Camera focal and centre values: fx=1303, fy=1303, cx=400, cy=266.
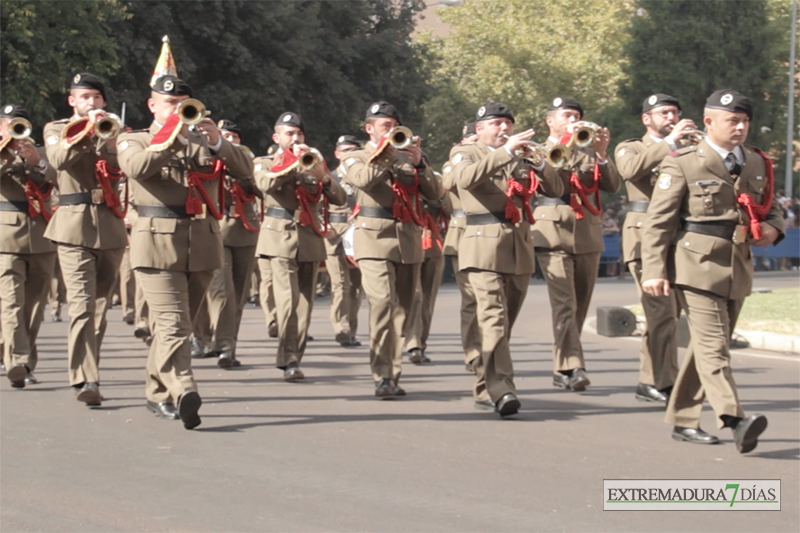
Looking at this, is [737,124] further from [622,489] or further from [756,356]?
[756,356]

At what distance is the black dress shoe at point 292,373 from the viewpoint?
10.8 meters

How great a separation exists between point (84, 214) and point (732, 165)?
451 cm

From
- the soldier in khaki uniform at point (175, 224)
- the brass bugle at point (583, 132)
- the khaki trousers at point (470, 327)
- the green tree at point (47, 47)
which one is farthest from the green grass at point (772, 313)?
the green tree at point (47, 47)

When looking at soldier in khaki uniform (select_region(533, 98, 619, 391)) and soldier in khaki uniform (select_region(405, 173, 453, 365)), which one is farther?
soldier in khaki uniform (select_region(405, 173, 453, 365))

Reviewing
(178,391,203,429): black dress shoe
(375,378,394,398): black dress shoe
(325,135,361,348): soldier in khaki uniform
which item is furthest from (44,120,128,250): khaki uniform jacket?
(325,135,361,348): soldier in khaki uniform

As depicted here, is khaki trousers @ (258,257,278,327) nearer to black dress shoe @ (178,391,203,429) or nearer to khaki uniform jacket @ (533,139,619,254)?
khaki uniform jacket @ (533,139,619,254)

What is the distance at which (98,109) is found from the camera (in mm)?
8953

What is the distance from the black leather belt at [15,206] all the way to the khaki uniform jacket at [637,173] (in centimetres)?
470

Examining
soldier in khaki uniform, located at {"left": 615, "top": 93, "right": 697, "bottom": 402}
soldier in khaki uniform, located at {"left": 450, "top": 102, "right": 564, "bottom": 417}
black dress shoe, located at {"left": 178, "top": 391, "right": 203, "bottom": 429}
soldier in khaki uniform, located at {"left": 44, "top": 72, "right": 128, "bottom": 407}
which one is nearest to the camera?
black dress shoe, located at {"left": 178, "top": 391, "right": 203, "bottom": 429}

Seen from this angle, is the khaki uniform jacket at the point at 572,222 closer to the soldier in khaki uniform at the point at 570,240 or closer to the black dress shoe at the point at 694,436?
the soldier in khaki uniform at the point at 570,240

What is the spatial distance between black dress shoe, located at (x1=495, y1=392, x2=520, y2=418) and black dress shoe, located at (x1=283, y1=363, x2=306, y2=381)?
2.58 m

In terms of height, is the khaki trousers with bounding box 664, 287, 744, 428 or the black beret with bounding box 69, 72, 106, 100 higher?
the black beret with bounding box 69, 72, 106, 100

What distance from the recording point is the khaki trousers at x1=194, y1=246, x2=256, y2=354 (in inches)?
467

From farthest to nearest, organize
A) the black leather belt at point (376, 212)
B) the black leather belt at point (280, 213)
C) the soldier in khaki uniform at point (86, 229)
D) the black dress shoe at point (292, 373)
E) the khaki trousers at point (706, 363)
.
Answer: the black leather belt at point (280, 213) → the black dress shoe at point (292, 373) → the black leather belt at point (376, 212) → the soldier in khaki uniform at point (86, 229) → the khaki trousers at point (706, 363)
